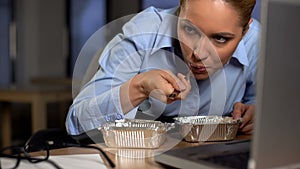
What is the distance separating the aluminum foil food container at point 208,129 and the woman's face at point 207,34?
15cm

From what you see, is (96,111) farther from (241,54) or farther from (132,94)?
(241,54)

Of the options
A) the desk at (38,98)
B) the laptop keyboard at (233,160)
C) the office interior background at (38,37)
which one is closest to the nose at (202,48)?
the laptop keyboard at (233,160)

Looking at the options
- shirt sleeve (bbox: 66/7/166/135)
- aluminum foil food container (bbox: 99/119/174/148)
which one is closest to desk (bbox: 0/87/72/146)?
shirt sleeve (bbox: 66/7/166/135)

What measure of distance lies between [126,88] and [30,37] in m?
3.96

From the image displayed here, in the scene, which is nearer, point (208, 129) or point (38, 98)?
point (208, 129)

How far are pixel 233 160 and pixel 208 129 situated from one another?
0.22m

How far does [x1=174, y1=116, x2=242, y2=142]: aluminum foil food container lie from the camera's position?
2.79 feet

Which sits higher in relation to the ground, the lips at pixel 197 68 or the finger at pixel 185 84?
the lips at pixel 197 68

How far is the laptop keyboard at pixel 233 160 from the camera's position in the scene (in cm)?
60

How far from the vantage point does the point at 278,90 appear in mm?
481

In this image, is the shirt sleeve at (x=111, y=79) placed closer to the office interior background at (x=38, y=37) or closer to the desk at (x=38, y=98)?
the desk at (x=38, y=98)

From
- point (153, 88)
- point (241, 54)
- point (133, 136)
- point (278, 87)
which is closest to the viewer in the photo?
point (278, 87)

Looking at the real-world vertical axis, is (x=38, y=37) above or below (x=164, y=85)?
above

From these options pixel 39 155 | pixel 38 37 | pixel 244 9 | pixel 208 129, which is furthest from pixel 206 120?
pixel 38 37
